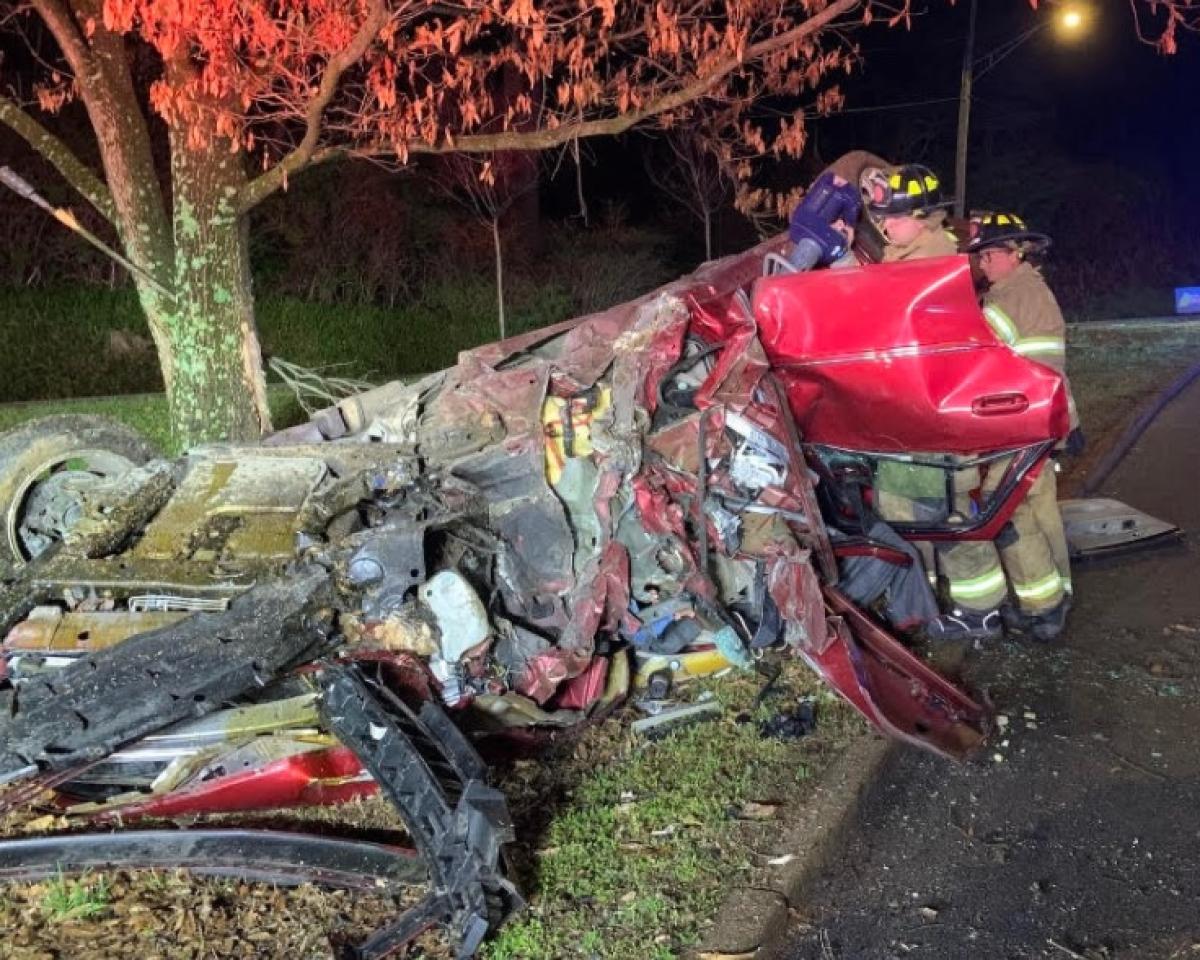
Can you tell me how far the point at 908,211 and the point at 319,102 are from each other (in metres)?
3.08

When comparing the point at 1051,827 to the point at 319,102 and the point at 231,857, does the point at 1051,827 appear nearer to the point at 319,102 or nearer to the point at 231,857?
the point at 231,857

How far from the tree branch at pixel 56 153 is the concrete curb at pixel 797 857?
18.4ft

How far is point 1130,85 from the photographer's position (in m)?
34.1

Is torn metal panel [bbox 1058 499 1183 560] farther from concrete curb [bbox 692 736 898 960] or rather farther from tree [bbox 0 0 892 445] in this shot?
tree [bbox 0 0 892 445]

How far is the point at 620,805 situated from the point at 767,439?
1491 millimetres

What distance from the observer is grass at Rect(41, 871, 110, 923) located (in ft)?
10.0

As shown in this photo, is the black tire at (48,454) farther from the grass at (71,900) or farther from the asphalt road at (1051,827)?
the asphalt road at (1051,827)

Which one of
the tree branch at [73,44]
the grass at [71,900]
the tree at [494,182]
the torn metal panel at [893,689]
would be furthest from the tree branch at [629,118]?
the tree at [494,182]

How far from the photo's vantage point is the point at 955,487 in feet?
16.2

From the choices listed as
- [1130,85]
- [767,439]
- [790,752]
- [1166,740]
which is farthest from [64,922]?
[1130,85]

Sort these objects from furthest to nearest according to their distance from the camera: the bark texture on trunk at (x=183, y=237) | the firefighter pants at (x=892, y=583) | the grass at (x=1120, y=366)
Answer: the grass at (x=1120, y=366) < the bark texture on trunk at (x=183, y=237) < the firefighter pants at (x=892, y=583)

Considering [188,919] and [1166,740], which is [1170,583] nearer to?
[1166,740]

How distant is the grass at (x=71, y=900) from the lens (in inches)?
120

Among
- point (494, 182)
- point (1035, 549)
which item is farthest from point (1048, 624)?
point (494, 182)
